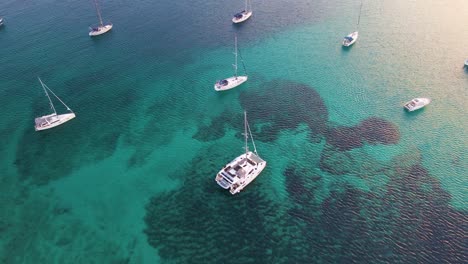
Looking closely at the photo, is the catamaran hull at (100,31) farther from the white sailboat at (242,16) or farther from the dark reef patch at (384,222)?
the dark reef patch at (384,222)

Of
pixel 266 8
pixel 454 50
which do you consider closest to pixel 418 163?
pixel 454 50

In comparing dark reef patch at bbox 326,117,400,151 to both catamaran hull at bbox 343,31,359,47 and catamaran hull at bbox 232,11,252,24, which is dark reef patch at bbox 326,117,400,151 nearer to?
catamaran hull at bbox 343,31,359,47

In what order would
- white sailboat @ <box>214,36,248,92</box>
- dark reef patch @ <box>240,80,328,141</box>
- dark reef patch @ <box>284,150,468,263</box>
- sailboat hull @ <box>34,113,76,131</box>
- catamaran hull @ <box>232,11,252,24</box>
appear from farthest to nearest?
catamaran hull @ <box>232,11,252,24</box>
white sailboat @ <box>214,36,248,92</box>
sailboat hull @ <box>34,113,76,131</box>
dark reef patch @ <box>240,80,328,141</box>
dark reef patch @ <box>284,150,468,263</box>

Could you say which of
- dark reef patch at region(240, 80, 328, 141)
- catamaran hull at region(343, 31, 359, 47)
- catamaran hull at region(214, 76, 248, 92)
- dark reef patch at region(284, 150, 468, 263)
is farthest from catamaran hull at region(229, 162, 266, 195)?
catamaran hull at region(343, 31, 359, 47)

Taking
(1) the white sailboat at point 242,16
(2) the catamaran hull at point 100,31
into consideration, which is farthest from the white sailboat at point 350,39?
(2) the catamaran hull at point 100,31

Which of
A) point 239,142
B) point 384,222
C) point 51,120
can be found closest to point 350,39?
point 239,142

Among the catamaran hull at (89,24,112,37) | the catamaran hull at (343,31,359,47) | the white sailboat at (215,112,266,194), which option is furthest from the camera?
the catamaran hull at (89,24,112,37)
